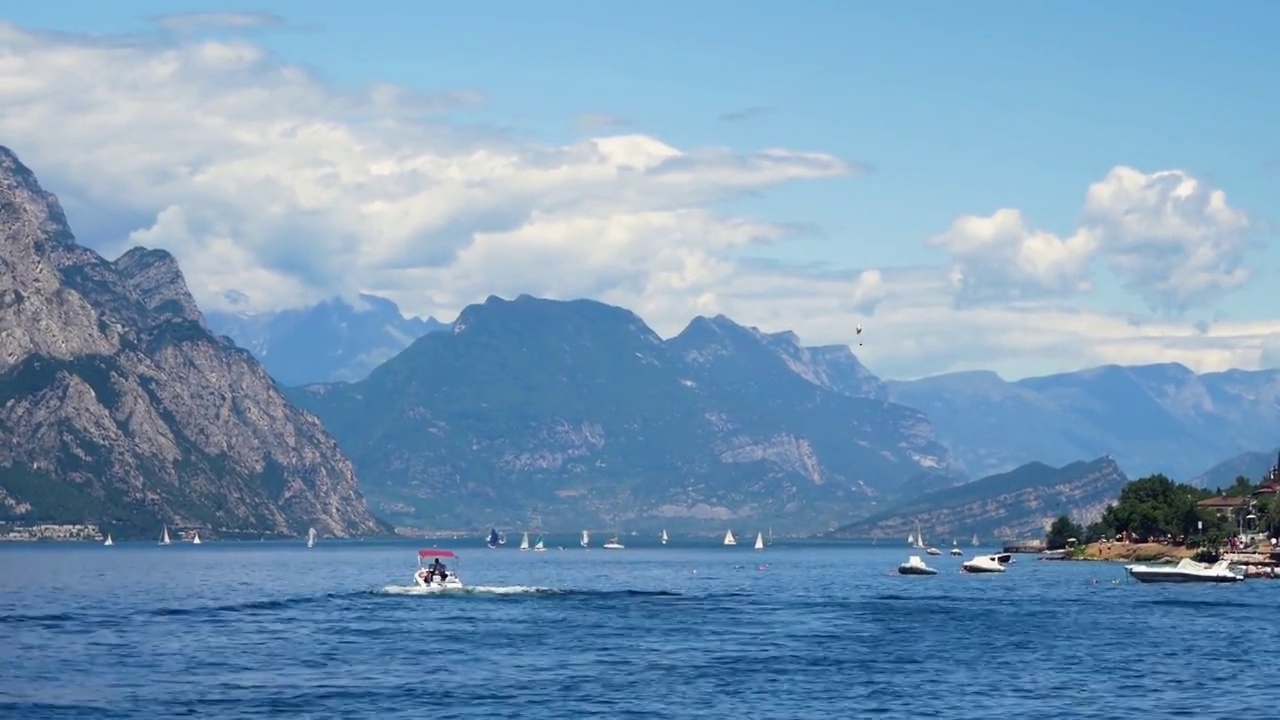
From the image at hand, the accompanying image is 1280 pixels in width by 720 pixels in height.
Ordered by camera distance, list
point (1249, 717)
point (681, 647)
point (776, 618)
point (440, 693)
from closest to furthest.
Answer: point (1249, 717)
point (440, 693)
point (681, 647)
point (776, 618)

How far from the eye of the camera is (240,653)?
140 m

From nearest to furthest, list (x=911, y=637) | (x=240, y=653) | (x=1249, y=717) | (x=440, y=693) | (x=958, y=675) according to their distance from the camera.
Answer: (x=1249, y=717), (x=440, y=693), (x=958, y=675), (x=240, y=653), (x=911, y=637)

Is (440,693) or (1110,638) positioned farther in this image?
(1110,638)

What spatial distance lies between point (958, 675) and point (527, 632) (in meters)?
45.8

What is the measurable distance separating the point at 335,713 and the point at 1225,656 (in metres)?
69.6

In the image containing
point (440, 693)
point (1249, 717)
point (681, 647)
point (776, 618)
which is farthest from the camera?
point (776, 618)

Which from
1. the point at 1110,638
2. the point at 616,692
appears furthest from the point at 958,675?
the point at 1110,638

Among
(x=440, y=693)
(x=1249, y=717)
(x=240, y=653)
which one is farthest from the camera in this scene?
(x=240, y=653)

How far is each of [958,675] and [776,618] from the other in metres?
58.5

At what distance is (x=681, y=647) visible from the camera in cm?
14925

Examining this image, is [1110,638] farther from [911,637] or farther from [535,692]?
[535,692]

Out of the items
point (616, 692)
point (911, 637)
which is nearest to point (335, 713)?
point (616, 692)

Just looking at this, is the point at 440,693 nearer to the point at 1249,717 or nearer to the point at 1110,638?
the point at 1249,717

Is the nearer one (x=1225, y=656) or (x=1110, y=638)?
(x=1225, y=656)
